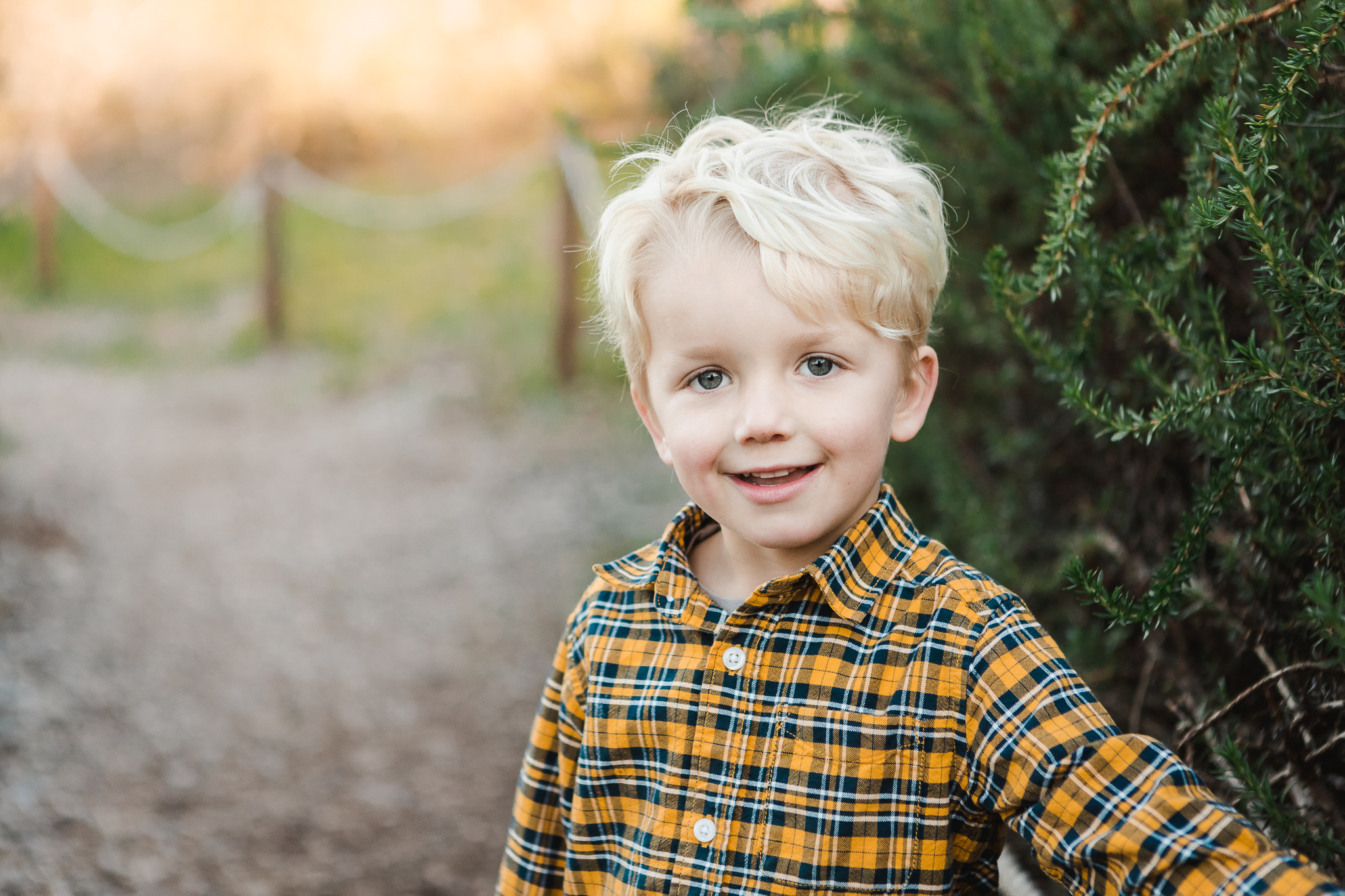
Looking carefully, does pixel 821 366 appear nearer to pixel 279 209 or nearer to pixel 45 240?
pixel 279 209

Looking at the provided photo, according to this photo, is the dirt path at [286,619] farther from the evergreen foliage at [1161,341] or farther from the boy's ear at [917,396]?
the boy's ear at [917,396]

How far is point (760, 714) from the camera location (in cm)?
130

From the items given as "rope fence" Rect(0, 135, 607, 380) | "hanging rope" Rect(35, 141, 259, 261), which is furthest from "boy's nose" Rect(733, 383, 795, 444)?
"hanging rope" Rect(35, 141, 259, 261)

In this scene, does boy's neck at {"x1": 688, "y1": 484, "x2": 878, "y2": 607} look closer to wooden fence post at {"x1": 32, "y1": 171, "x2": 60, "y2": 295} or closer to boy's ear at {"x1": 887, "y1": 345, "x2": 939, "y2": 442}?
boy's ear at {"x1": 887, "y1": 345, "x2": 939, "y2": 442}

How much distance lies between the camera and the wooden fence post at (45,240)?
1130 cm

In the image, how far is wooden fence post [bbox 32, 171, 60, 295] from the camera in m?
11.3

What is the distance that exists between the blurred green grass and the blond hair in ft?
19.6

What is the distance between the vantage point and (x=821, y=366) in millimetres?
1316

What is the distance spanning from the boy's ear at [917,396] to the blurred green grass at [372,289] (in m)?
6.05

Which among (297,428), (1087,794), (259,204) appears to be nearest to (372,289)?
(259,204)

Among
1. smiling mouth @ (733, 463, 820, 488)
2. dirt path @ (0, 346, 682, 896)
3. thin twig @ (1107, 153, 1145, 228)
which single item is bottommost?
dirt path @ (0, 346, 682, 896)

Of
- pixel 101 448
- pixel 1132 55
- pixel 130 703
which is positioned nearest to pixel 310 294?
pixel 101 448

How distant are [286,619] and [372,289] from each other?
18.9 feet

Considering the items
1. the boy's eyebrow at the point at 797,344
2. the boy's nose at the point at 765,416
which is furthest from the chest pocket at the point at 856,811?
the boy's eyebrow at the point at 797,344
